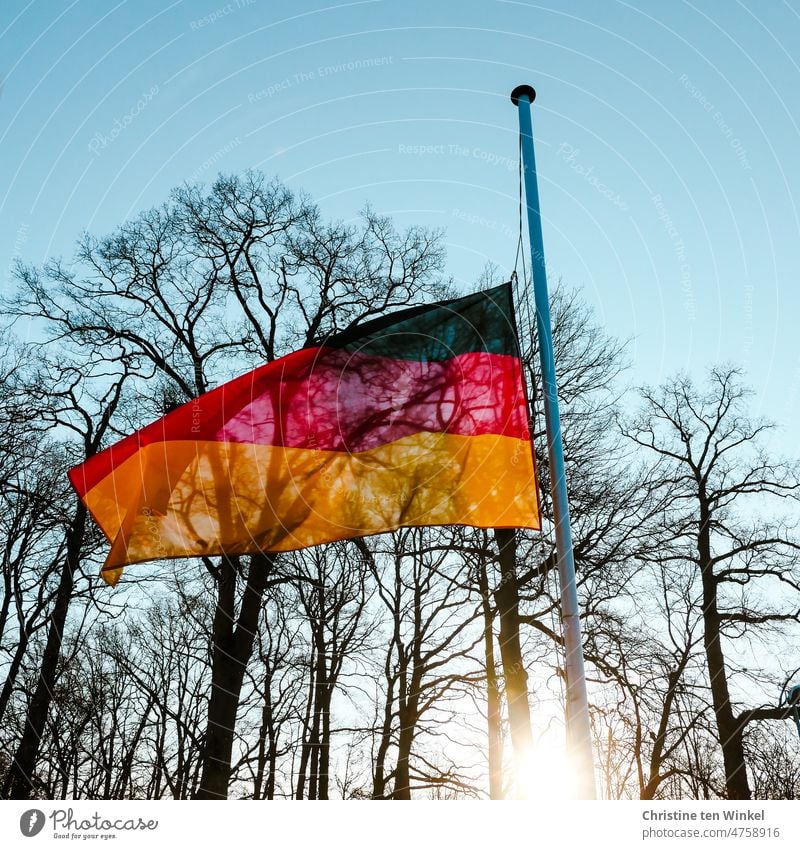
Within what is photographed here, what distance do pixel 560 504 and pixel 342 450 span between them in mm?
→ 2604

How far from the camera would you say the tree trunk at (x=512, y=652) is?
11.8m

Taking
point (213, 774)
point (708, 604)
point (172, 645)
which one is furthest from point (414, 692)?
point (172, 645)

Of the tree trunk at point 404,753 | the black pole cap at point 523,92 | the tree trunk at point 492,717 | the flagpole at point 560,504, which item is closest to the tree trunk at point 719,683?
the tree trunk at point 492,717

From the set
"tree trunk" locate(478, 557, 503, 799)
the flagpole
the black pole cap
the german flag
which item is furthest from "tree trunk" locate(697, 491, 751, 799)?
the black pole cap

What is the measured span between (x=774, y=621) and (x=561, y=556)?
12.5 m

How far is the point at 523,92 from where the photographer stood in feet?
28.8

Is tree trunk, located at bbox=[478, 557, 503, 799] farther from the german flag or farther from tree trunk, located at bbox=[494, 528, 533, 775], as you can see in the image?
the german flag

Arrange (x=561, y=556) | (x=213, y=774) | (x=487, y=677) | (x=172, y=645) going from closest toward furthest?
(x=561, y=556) < (x=213, y=774) < (x=487, y=677) < (x=172, y=645)

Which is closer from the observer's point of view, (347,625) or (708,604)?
(708,604)

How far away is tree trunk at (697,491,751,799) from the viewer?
15.0 meters

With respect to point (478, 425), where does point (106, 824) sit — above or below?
below

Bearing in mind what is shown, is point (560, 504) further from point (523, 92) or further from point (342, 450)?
point (523, 92)

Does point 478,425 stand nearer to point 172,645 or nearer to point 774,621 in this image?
point 774,621

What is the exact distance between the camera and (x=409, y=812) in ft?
17.0
